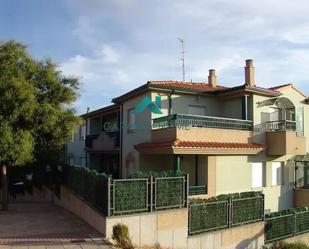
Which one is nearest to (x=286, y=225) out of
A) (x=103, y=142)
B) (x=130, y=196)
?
(x=130, y=196)

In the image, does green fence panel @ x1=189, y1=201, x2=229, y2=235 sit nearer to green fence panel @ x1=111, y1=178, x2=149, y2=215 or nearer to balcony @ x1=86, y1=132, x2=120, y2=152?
green fence panel @ x1=111, y1=178, x2=149, y2=215

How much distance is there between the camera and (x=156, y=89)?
21297 millimetres

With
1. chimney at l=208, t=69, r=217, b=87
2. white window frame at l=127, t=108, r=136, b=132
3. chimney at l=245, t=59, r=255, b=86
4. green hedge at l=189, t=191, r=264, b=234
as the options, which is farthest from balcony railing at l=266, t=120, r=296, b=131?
green hedge at l=189, t=191, r=264, b=234

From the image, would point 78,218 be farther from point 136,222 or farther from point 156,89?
point 156,89

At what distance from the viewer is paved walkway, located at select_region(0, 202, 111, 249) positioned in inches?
467

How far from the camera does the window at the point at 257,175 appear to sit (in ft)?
75.0

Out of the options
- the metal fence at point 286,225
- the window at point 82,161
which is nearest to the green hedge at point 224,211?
the metal fence at point 286,225

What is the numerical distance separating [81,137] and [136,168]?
1506cm

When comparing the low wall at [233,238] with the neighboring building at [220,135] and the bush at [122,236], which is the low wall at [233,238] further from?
the neighboring building at [220,135]

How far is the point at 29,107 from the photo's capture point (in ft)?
54.4

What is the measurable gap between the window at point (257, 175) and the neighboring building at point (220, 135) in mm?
16

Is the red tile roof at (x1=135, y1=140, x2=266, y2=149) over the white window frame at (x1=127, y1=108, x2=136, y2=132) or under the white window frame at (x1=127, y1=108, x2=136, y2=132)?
under

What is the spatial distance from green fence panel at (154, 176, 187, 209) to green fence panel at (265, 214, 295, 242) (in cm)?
462

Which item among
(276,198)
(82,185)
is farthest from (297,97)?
(82,185)
